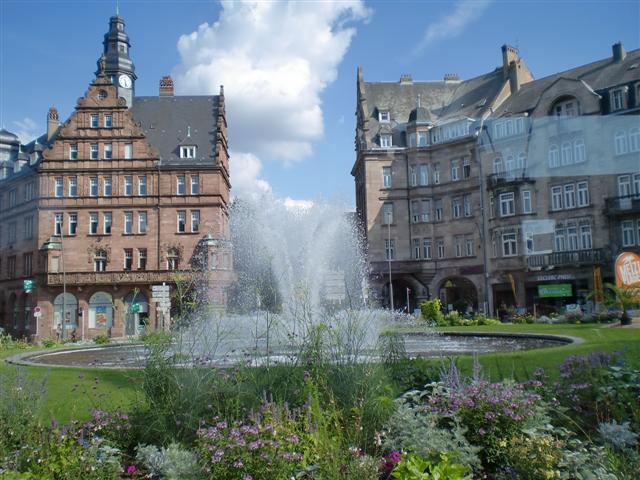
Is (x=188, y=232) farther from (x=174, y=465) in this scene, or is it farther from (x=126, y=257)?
(x=174, y=465)

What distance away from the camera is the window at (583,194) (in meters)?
39.9

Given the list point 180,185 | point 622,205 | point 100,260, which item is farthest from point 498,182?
point 100,260

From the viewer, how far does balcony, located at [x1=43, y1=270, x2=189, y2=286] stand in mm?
45312


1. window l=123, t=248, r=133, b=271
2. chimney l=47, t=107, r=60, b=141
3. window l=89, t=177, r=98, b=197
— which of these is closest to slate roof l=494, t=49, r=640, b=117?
window l=123, t=248, r=133, b=271

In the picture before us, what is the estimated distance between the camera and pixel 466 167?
47125mm

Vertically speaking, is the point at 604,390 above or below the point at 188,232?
below

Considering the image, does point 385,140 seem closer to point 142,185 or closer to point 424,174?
point 424,174

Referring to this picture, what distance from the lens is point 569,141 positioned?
40938 mm

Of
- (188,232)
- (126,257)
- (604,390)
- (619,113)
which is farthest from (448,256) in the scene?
(604,390)

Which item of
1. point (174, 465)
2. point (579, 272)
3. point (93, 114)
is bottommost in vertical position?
point (174, 465)

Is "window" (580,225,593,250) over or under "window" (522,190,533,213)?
under

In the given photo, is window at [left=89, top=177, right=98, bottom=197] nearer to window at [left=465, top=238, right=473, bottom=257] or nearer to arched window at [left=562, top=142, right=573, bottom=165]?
window at [left=465, top=238, right=473, bottom=257]

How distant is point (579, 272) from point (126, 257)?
35050 millimetres

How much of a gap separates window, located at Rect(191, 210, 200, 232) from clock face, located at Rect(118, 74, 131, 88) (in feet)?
57.6
